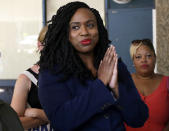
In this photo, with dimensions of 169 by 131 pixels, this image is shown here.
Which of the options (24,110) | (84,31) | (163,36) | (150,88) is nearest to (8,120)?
(84,31)

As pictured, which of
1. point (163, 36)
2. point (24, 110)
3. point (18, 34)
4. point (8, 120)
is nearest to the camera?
point (8, 120)

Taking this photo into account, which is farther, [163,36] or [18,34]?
[18,34]

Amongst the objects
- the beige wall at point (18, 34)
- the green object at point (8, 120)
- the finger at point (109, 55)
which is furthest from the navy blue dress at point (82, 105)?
the beige wall at point (18, 34)

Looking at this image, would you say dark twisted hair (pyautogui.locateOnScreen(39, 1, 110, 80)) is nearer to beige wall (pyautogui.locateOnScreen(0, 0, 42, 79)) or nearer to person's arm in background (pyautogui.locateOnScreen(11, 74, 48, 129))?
person's arm in background (pyautogui.locateOnScreen(11, 74, 48, 129))

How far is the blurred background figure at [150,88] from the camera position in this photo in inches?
87.4

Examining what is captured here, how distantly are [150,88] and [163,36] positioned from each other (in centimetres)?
124

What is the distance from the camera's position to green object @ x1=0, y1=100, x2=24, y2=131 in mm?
747

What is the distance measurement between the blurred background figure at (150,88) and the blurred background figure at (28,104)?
2.16 ft

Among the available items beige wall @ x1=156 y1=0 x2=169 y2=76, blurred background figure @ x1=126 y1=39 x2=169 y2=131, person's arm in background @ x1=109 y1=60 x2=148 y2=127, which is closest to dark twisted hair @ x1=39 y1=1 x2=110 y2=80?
person's arm in background @ x1=109 y1=60 x2=148 y2=127

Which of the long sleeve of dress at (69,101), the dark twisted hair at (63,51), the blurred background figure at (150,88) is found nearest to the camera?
the long sleeve of dress at (69,101)

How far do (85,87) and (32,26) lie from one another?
3.95 metres

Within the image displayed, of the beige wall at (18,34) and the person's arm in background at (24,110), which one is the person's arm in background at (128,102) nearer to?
the person's arm in background at (24,110)

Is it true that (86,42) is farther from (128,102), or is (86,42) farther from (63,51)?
(128,102)

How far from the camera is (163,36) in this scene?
3.45 meters
